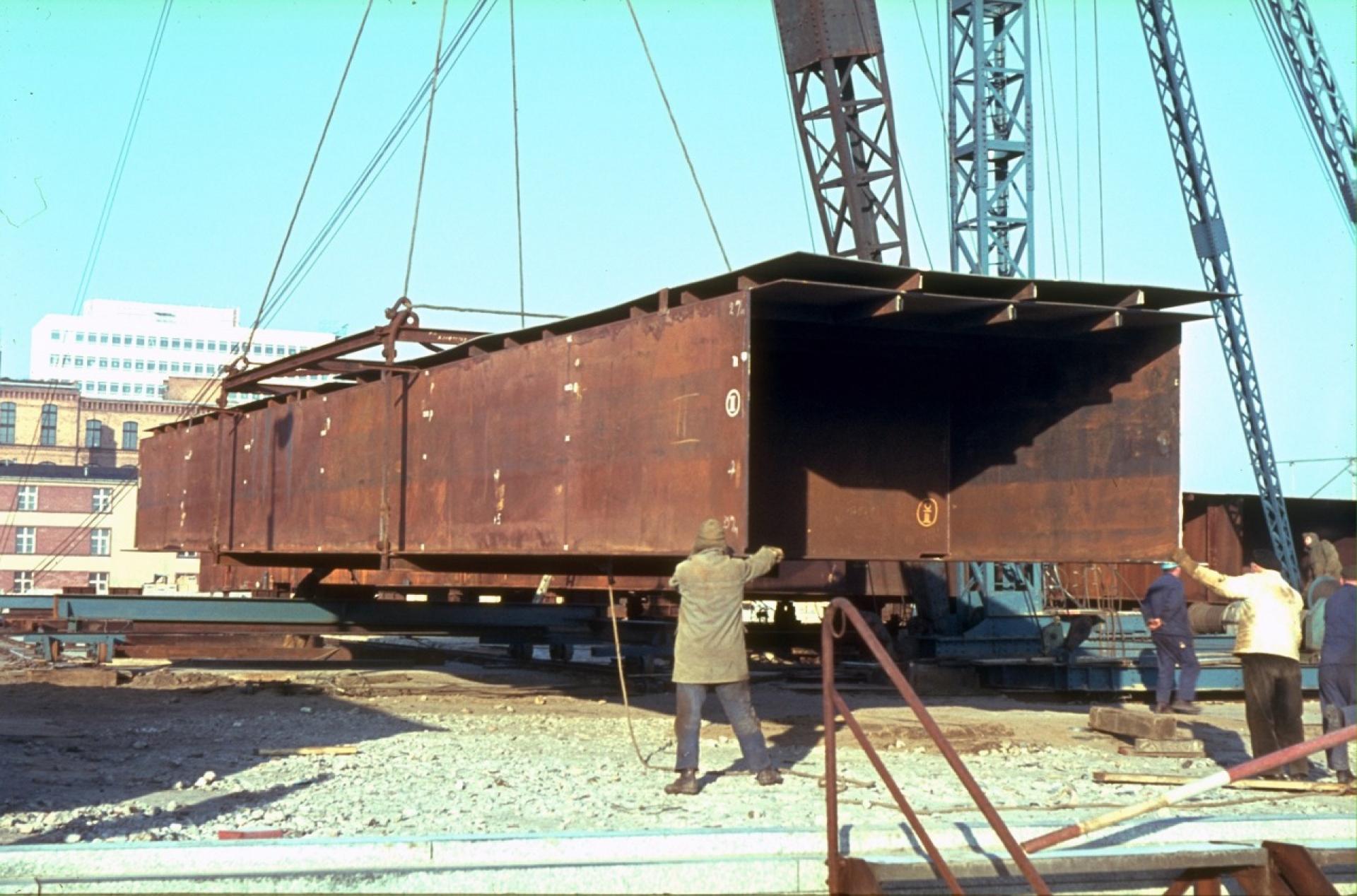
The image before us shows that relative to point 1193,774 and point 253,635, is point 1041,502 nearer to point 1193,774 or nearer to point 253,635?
point 1193,774

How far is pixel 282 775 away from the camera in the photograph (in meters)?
8.86

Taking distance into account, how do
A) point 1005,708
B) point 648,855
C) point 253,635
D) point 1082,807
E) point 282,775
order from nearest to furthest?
point 648,855
point 1082,807
point 282,775
point 1005,708
point 253,635

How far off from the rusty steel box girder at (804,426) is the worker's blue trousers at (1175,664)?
3.99 m

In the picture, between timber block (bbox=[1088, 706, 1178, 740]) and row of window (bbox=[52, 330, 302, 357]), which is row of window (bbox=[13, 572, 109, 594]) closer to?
timber block (bbox=[1088, 706, 1178, 740])

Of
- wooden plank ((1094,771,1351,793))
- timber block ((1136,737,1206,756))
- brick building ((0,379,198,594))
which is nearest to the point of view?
wooden plank ((1094,771,1351,793))

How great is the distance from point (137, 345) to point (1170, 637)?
124158 mm

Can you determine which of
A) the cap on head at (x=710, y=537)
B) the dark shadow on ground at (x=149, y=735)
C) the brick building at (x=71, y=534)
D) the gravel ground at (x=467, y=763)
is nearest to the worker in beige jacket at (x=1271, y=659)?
the gravel ground at (x=467, y=763)

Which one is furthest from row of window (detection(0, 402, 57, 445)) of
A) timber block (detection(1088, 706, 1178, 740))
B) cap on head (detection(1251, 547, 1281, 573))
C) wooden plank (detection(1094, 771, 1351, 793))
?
wooden plank (detection(1094, 771, 1351, 793))

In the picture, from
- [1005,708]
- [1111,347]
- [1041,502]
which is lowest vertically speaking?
[1005,708]

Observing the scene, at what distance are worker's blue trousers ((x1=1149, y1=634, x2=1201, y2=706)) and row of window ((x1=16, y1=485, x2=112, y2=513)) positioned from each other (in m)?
57.6

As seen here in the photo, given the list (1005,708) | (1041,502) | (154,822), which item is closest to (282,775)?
(154,822)

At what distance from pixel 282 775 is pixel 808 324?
4614 mm

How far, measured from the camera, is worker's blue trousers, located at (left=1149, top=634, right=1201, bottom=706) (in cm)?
1382

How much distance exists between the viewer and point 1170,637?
1385cm
